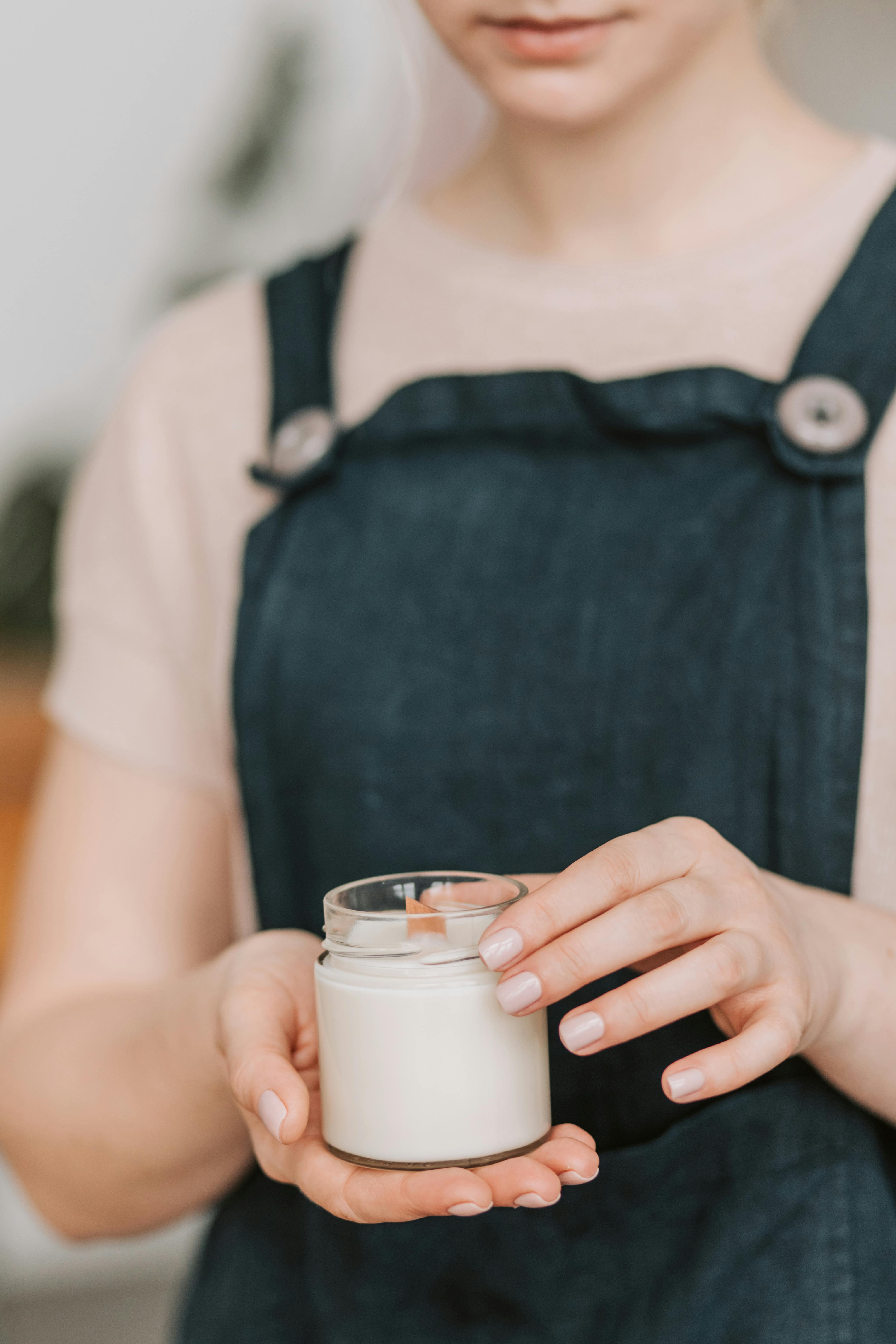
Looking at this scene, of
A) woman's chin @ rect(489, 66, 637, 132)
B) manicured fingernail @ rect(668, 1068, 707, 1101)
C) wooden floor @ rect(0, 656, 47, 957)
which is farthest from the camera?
wooden floor @ rect(0, 656, 47, 957)

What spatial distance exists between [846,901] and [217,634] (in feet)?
1.54

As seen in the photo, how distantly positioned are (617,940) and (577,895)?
0.02 m

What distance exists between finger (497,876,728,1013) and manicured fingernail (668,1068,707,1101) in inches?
1.7

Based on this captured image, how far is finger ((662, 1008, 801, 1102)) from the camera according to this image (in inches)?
18.5

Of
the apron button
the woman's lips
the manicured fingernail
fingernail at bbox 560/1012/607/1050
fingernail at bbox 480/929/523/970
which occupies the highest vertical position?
the woman's lips

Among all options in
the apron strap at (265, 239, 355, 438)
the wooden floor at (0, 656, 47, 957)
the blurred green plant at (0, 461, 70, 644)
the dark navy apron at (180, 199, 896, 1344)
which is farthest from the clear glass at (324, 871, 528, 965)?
the blurred green plant at (0, 461, 70, 644)

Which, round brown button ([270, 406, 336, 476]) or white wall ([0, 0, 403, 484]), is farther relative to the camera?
white wall ([0, 0, 403, 484])

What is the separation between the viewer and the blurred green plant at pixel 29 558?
1822 millimetres

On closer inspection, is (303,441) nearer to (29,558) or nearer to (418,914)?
(418,914)

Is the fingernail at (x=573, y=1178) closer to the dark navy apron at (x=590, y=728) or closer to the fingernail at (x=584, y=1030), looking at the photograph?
the fingernail at (x=584, y=1030)

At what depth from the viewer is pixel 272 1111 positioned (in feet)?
1.66

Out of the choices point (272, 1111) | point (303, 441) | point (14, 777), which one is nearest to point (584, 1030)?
point (272, 1111)

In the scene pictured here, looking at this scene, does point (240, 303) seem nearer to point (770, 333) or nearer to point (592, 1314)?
point (770, 333)

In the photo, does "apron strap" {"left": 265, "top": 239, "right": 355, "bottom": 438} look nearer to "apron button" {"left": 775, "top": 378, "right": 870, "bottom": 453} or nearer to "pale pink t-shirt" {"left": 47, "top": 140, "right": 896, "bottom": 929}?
"pale pink t-shirt" {"left": 47, "top": 140, "right": 896, "bottom": 929}
